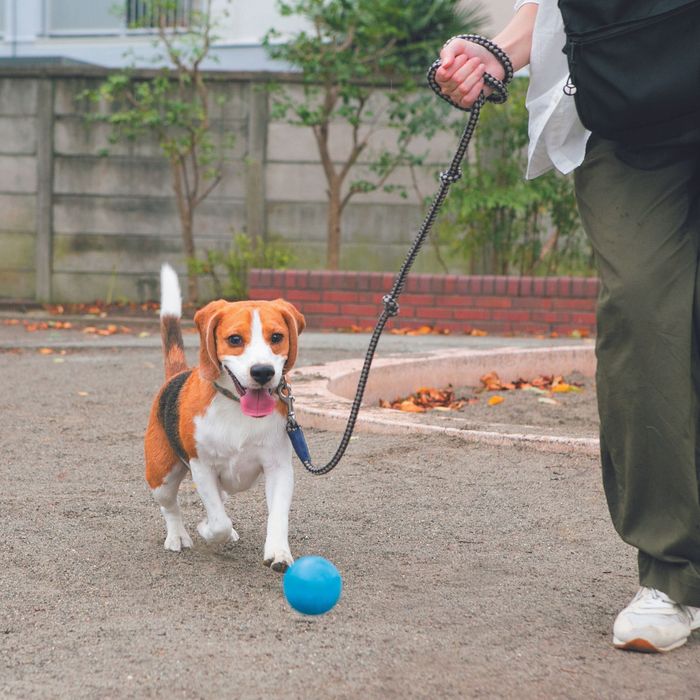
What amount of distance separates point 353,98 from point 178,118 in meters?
1.67

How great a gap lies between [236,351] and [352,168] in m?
8.83

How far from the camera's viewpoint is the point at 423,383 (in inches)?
272

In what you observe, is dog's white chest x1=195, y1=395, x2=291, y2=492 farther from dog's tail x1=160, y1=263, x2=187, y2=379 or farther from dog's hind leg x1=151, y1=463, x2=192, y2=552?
dog's tail x1=160, y1=263, x2=187, y2=379

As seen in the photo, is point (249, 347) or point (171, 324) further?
point (171, 324)

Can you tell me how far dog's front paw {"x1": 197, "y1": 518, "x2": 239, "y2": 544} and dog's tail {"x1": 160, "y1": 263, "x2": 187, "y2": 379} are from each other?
68 centimetres

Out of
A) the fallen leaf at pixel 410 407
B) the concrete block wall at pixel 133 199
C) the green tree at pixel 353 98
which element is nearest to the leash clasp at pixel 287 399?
the fallen leaf at pixel 410 407

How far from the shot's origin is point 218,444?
3.28 meters

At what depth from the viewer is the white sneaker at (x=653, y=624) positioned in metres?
2.60

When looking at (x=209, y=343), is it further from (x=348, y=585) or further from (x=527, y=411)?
(x=527, y=411)

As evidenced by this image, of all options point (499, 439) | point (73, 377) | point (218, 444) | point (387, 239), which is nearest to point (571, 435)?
point (499, 439)

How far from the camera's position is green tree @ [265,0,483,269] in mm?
11414

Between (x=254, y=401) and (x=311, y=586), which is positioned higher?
(x=254, y=401)

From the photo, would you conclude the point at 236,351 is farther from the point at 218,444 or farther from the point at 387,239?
the point at 387,239

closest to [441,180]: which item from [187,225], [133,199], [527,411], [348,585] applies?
[348,585]
